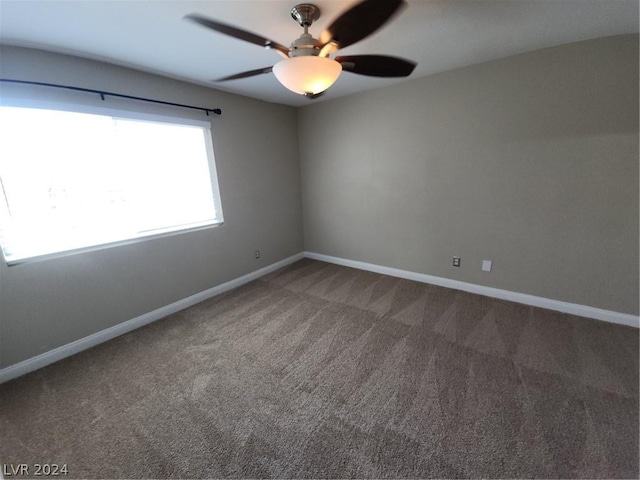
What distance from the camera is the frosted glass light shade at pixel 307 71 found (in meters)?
1.24

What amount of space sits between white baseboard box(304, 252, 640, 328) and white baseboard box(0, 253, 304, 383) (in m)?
1.82

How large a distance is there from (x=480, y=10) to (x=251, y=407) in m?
2.81

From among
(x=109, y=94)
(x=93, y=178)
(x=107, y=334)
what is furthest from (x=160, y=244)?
(x=109, y=94)

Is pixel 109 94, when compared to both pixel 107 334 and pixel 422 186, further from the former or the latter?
pixel 422 186

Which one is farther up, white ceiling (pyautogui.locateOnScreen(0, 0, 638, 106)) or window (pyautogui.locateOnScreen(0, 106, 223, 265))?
white ceiling (pyautogui.locateOnScreen(0, 0, 638, 106))

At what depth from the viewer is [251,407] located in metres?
1.59

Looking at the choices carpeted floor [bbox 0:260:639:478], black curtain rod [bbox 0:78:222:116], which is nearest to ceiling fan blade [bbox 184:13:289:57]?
black curtain rod [bbox 0:78:222:116]

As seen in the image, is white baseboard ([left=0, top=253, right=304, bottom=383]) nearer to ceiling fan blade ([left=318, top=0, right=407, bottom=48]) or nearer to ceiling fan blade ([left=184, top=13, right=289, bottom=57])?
ceiling fan blade ([left=184, top=13, right=289, bottom=57])

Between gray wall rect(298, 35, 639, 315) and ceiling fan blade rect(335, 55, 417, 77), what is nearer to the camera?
ceiling fan blade rect(335, 55, 417, 77)

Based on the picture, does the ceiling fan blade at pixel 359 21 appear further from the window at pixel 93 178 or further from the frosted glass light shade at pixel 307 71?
the window at pixel 93 178

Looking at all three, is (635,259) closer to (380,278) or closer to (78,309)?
(380,278)

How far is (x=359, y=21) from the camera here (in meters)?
1.21

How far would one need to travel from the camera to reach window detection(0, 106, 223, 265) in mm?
1852

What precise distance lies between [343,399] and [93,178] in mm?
2618
